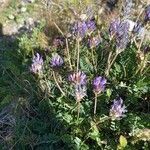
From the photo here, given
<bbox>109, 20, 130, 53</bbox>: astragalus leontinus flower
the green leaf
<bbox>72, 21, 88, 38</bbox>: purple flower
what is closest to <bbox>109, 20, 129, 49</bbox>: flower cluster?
<bbox>109, 20, 130, 53</bbox>: astragalus leontinus flower

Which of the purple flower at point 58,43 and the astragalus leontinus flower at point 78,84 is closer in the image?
the astragalus leontinus flower at point 78,84

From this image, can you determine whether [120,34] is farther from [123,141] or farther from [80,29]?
[123,141]

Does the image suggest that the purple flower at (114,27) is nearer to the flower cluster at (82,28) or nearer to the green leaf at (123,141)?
the flower cluster at (82,28)

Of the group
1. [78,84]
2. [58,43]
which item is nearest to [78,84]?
[78,84]

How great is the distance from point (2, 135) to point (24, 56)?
0.76 metres

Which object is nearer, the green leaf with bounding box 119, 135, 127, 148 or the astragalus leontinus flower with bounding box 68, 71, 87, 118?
the astragalus leontinus flower with bounding box 68, 71, 87, 118

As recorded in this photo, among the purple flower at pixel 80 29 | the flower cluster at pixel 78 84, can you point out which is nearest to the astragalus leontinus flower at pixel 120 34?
the purple flower at pixel 80 29

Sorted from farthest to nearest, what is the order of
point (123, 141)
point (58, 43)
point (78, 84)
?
point (58, 43) < point (123, 141) < point (78, 84)

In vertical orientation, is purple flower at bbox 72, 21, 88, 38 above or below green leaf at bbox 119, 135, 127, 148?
above

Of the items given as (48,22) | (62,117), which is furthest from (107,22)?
(62,117)

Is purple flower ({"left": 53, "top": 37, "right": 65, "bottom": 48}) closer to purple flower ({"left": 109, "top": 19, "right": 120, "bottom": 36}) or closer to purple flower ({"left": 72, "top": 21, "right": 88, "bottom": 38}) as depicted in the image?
purple flower ({"left": 72, "top": 21, "right": 88, "bottom": 38})

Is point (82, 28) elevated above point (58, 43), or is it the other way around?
point (82, 28)

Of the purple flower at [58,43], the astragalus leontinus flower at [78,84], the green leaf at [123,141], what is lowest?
the green leaf at [123,141]

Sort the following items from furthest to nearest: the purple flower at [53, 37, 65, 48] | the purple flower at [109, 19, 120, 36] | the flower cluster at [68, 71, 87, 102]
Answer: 1. the purple flower at [53, 37, 65, 48]
2. the purple flower at [109, 19, 120, 36]
3. the flower cluster at [68, 71, 87, 102]
